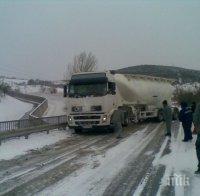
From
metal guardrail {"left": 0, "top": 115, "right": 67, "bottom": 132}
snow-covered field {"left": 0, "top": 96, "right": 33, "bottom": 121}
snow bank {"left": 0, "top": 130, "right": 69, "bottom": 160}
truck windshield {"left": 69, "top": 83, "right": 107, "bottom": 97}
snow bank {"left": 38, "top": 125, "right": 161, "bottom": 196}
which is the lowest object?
snow bank {"left": 38, "top": 125, "right": 161, "bottom": 196}

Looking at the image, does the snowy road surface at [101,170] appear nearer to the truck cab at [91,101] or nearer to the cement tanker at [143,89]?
the truck cab at [91,101]

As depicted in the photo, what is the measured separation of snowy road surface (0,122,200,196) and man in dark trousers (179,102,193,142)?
604mm

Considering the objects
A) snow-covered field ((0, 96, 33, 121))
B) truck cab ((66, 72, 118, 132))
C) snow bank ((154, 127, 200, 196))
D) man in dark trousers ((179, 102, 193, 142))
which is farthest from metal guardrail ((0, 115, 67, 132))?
snow-covered field ((0, 96, 33, 121))

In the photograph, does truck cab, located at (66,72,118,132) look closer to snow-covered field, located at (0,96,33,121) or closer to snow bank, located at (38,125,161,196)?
snow bank, located at (38,125,161,196)

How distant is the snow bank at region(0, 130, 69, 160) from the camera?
1527 centimetres

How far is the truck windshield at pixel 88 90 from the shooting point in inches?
875

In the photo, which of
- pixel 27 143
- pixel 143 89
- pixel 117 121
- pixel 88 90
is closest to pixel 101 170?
pixel 27 143

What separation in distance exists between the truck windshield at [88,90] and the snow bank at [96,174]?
6.37 meters

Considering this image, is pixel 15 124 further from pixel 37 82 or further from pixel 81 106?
pixel 37 82

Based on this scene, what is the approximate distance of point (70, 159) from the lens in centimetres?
1331

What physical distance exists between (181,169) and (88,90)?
1200 cm

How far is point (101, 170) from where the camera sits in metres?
11.1

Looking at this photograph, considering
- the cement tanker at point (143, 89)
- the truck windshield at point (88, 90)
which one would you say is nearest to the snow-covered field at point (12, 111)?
the cement tanker at point (143, 89)

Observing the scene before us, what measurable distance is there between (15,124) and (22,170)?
9.70 metres
